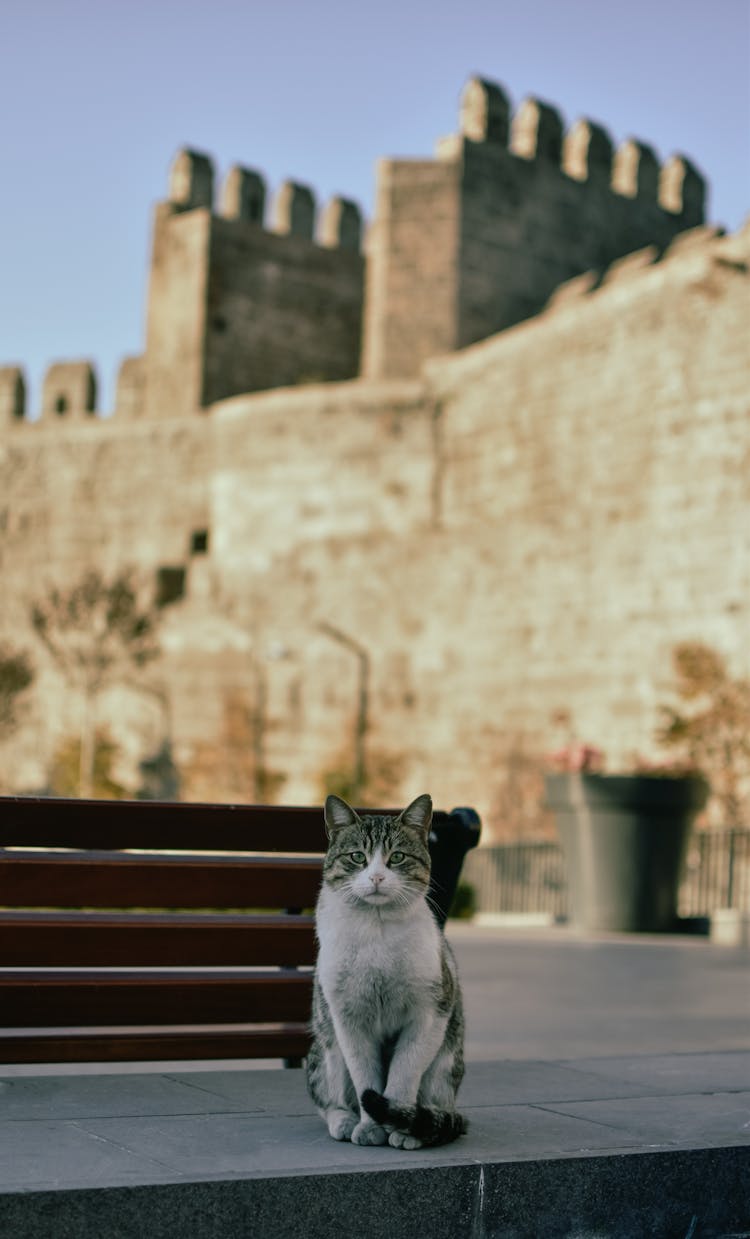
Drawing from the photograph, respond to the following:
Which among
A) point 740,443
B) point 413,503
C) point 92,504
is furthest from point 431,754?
point 92,504

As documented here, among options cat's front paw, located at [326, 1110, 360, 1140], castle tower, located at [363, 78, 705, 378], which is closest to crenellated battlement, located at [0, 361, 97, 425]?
castle tower, located at [363, 78, 705, 378]

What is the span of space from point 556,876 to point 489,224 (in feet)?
56.1

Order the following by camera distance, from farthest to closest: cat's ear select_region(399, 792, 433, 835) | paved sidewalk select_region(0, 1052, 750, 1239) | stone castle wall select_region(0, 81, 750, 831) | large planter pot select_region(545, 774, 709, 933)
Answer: stone castle wall select_region(0, 81, 750, 831) < large planter pot select_region(545, 774, 709, 933) < cat's ear select_region(399, 792, 433, 835) < paved sidewalk select_region(0, 1052, 750, 1239)

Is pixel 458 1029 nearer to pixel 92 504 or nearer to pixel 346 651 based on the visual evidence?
pixel 346 651

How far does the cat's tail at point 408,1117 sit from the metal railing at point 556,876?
9.55m

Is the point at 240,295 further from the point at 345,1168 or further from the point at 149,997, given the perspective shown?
the point at 345,1168

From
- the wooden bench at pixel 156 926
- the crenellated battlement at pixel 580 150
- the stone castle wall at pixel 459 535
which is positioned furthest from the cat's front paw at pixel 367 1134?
the crenellated battlement at pixel 580 150

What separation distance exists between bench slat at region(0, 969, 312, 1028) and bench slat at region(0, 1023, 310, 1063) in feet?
0.13

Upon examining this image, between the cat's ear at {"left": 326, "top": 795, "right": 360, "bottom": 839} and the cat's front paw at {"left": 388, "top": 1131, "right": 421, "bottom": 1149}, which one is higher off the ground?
the cat's ear at {"left": 326, "top": 795, "right": 360, "bottom": 839}

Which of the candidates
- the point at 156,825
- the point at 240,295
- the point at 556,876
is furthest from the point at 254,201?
the point at 156,825

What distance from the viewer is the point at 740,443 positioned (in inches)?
816

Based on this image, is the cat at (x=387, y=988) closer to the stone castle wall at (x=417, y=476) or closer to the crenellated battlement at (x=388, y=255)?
the stone castle wall at (x=417, y=476)

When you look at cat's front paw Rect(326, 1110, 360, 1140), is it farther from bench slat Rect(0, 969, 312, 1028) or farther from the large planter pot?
the large planter pot

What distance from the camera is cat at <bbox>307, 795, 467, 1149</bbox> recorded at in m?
3.28
